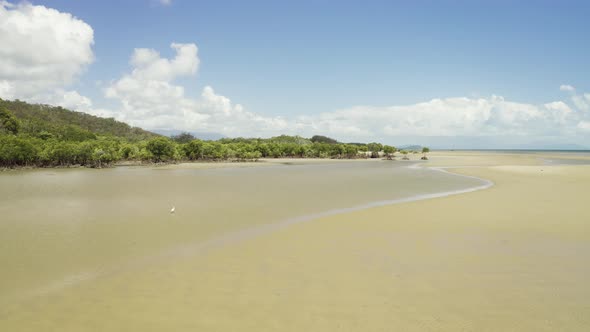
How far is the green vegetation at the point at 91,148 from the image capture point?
5459 cm

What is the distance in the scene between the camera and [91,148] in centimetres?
6188

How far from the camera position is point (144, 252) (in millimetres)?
8578

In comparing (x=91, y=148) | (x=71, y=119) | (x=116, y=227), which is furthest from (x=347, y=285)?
(x=71, y=119)

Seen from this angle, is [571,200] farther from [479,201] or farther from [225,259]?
[225,259]

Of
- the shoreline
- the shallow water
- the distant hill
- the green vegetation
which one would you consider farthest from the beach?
the distant hill

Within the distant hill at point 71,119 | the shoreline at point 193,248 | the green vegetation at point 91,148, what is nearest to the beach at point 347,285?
the shoreline at point 193,248

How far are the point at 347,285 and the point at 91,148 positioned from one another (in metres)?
67.7

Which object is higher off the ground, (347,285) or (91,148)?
(91,148)

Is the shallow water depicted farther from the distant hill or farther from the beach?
the distant hill

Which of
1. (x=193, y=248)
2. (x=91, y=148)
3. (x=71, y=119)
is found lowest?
(x=193, y=248)

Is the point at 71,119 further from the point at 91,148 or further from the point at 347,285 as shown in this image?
the point at 347,285

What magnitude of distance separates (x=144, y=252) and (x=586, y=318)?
29.2ft

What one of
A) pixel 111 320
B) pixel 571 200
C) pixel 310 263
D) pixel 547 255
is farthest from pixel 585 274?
pixel 571 200

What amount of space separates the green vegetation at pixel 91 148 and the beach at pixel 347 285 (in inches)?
2289
